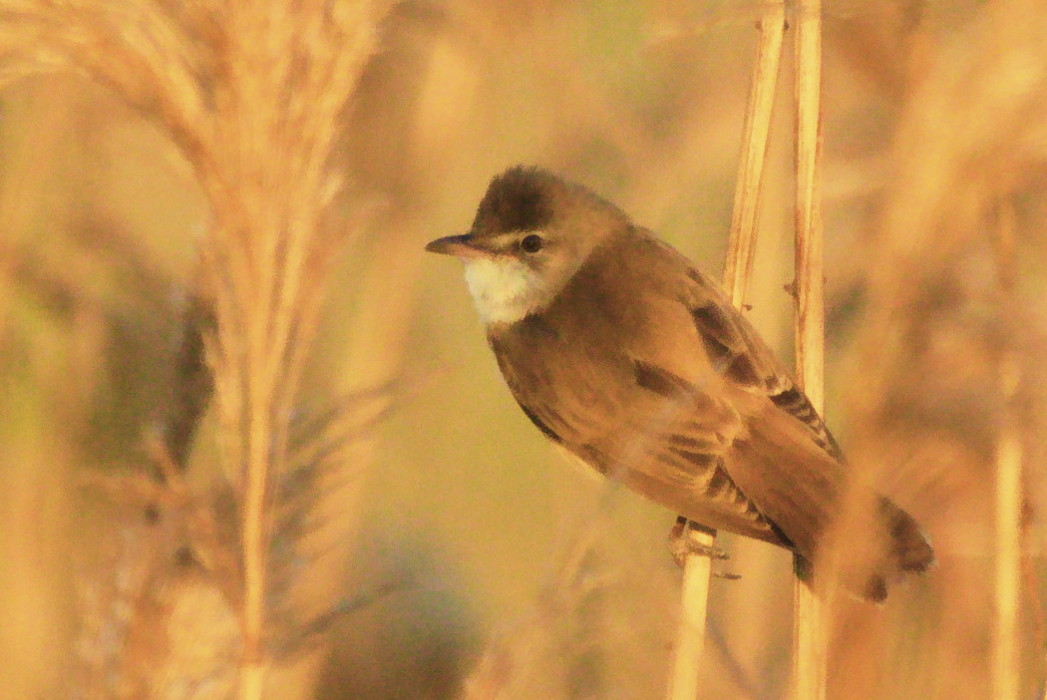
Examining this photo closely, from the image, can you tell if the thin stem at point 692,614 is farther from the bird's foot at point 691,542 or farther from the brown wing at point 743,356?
the brown wing at point 743,356

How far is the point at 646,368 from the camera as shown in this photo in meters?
2.40

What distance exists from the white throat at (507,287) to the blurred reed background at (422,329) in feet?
0.53

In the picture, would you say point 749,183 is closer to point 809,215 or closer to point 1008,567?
point 809,215

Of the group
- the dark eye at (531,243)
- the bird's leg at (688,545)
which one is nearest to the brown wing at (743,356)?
the bird's leg at (688,545)

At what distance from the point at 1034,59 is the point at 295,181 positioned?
93cm

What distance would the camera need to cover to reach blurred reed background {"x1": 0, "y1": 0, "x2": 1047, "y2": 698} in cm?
138

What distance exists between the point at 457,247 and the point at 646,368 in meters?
0.52

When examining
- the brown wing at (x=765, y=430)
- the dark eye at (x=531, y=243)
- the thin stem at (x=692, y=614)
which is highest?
the dark eye at (x=531, y=243)

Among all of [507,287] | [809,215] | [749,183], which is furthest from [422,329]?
[809,215]

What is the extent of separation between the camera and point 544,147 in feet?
9.87

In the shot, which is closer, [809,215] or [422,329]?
[809,215]

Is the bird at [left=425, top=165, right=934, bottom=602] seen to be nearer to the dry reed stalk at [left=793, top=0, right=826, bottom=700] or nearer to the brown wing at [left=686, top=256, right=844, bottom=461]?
the brown wing at [left=686, top=256, right=844, bottom=461]

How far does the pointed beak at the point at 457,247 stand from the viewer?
8.26ft

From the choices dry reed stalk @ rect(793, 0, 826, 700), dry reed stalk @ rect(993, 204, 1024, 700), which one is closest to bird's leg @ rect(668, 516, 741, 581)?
dry reed stalk @ rect(793, 0, 826, 700)
